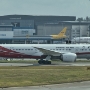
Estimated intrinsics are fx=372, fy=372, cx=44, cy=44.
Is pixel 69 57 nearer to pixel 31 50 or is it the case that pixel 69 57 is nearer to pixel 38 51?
pixel 38 51

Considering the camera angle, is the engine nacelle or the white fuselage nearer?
the engine nacelle

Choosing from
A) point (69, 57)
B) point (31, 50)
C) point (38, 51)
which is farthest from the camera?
point (31, 50)

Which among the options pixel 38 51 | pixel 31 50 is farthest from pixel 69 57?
pixel 31 50

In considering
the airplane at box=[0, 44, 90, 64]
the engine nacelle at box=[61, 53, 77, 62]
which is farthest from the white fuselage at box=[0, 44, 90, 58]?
the engine nacelle at box=[61, 53, 77, 62]

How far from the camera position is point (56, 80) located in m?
28.6

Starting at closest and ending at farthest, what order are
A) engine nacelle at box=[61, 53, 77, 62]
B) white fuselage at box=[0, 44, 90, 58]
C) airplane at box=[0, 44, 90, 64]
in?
engine nacelle at box=[61, 53, 77, 62]
airplane at box=[0, 44, 90, 64]
white fuselage at box=[0, 44, 90, 58]

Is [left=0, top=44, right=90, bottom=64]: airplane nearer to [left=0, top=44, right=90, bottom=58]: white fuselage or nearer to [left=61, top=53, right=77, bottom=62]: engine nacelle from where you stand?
[left=0, top=44, right=90, bottom=58]: white fuselage

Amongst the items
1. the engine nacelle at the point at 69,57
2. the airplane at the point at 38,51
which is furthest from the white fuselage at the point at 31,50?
the engine nacelle at the point at 69,57

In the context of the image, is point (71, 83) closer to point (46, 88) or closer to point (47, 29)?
point (46, 88)

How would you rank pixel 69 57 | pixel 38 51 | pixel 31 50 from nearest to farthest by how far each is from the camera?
pixel 69 57 → pixel 38 51 → pixel 31 50

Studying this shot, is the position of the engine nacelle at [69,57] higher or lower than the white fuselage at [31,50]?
lower

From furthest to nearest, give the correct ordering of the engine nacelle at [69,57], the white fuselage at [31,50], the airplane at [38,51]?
the white fuselage at [31,50] < the airplane at [38,51] < the engine nacelle at [69,57]

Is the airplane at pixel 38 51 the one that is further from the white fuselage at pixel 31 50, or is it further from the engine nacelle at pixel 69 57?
the engine nacelle at pixel 69 57

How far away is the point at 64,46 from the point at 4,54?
361 inches
